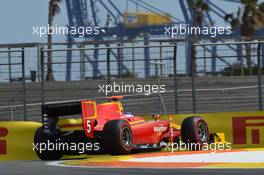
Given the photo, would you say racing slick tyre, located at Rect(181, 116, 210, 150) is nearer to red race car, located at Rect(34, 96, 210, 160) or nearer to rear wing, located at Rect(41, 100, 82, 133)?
red race car, located at Rect(34, 96, 210, 160)

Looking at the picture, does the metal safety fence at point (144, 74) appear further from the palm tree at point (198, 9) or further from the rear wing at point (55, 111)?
the palm tree at point (198, 9)

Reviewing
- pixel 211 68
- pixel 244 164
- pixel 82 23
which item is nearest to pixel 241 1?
pixel 82 23

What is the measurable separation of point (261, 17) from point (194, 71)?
21.7 meters

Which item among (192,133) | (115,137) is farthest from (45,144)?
(192,133)

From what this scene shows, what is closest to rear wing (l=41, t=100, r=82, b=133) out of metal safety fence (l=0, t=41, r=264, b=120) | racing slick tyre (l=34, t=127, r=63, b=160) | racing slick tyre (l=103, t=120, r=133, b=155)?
racing slick tyre (l=34, t=127, r=63, b=160)

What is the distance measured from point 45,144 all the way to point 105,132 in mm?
1665

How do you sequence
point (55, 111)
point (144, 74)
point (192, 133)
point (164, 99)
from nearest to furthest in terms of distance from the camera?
point (55, 111)
point (192, 133)
point (144, 74)
point (164, 99)

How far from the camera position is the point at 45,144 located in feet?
57.4

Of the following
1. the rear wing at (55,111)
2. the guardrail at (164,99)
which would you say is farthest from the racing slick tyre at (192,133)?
the rear wing at (55,111)

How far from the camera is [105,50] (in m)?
19.7

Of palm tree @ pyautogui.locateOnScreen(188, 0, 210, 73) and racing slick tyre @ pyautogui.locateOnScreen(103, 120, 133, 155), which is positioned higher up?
palm tree @ pyautogui.locateOnScreen(188, 0, 210, 73)

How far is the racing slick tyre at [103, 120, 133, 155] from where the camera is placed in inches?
648

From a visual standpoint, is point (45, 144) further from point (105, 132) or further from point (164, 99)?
point (164, 99)

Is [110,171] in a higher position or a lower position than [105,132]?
lower
